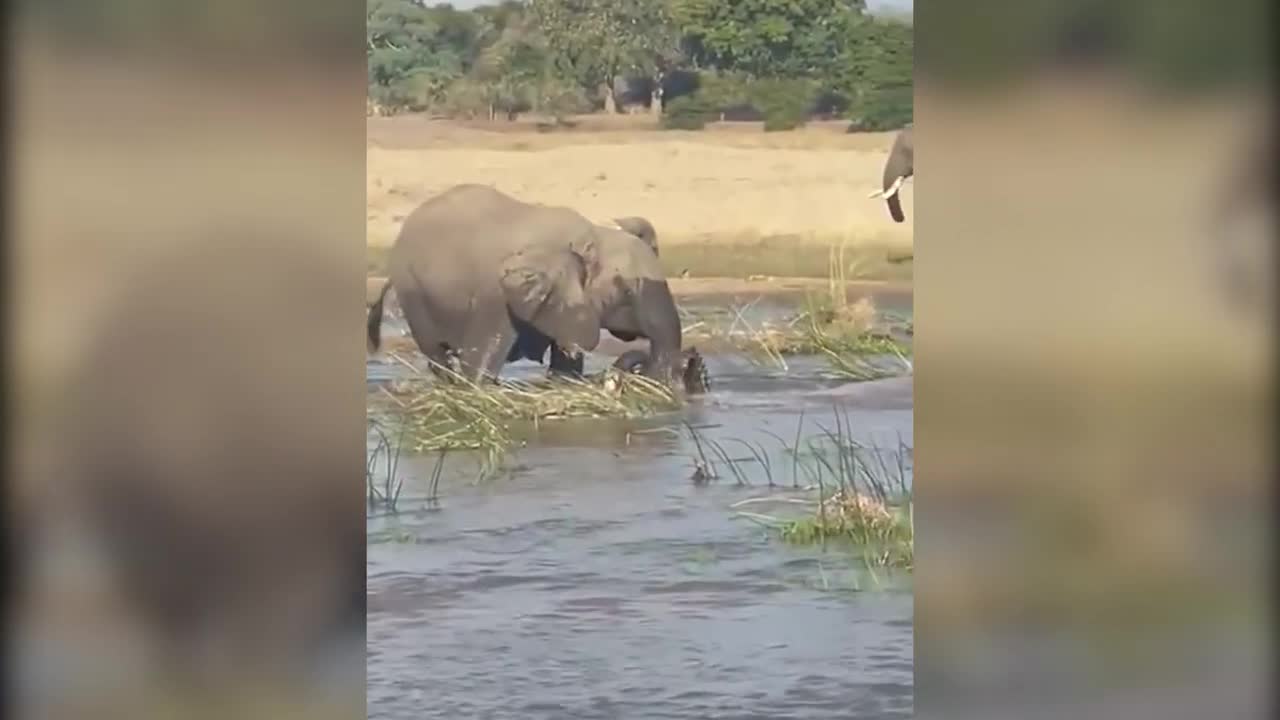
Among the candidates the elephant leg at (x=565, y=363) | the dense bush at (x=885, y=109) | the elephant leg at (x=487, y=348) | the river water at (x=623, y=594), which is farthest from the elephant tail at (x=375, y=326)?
the dense bush at (x=885, y=109)

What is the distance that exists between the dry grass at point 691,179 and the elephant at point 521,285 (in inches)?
1.5

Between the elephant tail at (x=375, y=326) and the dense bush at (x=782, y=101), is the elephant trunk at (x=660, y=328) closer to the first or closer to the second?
the dense bush at (x=782, y=101)

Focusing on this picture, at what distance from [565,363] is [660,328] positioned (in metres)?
0.19

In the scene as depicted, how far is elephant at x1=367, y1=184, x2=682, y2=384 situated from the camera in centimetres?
255

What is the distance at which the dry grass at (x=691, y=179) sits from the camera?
2.54 m

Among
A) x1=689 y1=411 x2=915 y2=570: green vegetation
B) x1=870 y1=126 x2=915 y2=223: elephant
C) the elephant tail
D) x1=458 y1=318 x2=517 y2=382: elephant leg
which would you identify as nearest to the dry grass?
x1=870 y1=126 x2=915 y2=223: elephant
